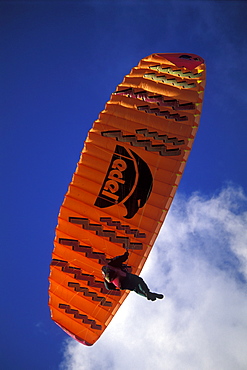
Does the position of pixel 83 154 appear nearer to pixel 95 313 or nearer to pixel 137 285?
pixel 137 285

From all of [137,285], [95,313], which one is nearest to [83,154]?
[137,285]

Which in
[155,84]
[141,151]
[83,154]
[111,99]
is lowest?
[83,154]

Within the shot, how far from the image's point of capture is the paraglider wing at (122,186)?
912cm

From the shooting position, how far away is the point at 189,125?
352 inches

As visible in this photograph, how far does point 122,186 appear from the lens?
9227mm

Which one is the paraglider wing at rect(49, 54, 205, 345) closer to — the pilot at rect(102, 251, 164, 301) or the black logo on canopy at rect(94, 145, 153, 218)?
the black logo on canopy at rect(94, 145, 153, 218)

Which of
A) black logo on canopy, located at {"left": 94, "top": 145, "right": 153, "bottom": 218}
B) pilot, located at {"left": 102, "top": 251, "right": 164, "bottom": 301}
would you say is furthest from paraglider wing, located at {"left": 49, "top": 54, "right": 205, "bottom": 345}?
pilot, located at {"left": 102, "top": 251, "right": 164, "bottom": 301}

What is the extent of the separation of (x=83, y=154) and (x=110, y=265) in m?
2.77

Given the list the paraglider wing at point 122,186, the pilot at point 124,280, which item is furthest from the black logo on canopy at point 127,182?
the pilot at point 124,280

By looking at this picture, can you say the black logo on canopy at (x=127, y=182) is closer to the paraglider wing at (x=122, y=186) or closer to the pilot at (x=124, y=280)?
the paraglider wing at (x=122, y=186)

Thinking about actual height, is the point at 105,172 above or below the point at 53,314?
above

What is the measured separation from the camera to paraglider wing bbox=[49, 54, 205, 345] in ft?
29.9

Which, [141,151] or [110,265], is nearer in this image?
[110,265]

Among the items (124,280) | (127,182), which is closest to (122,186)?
(127,182)
